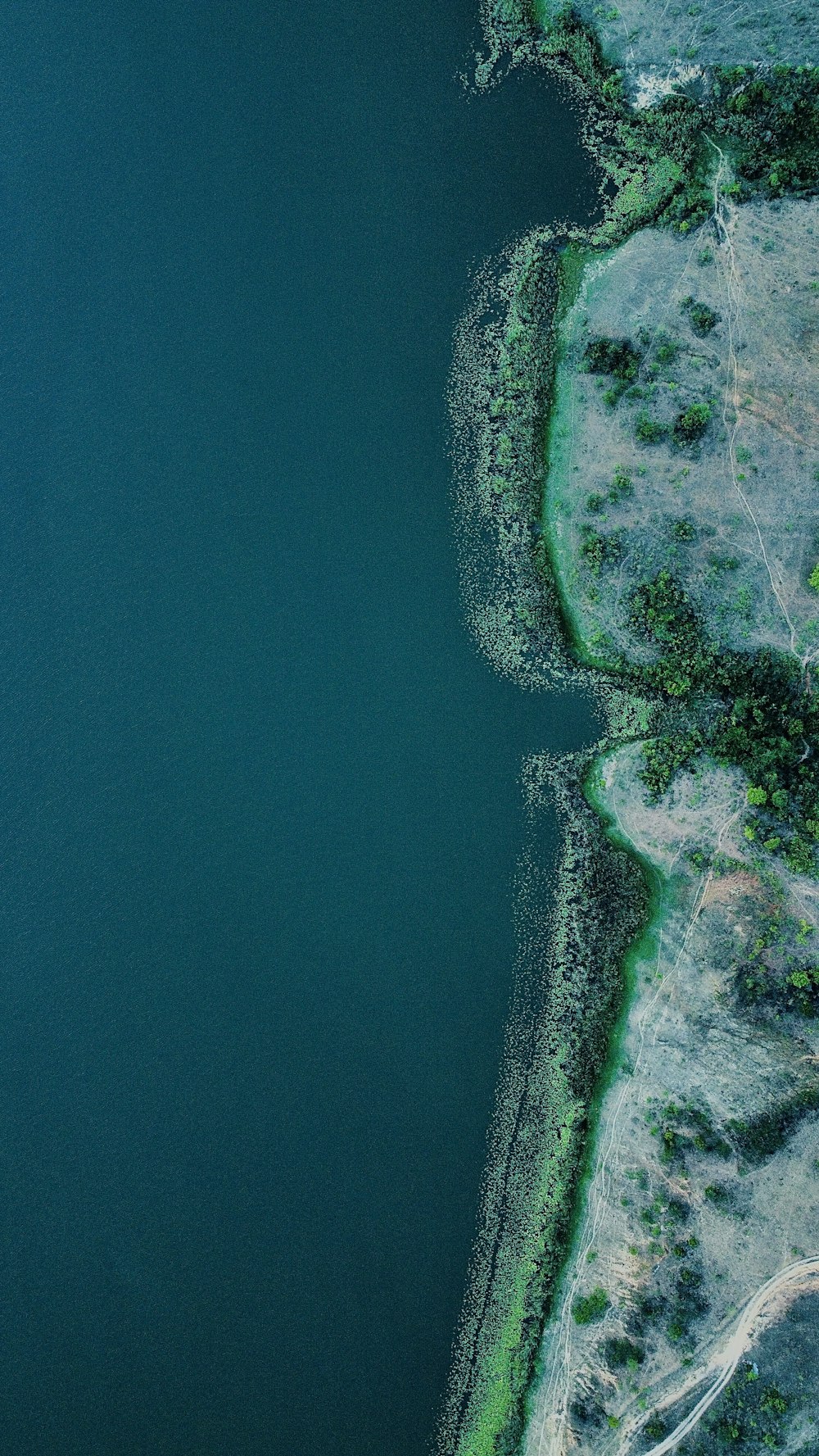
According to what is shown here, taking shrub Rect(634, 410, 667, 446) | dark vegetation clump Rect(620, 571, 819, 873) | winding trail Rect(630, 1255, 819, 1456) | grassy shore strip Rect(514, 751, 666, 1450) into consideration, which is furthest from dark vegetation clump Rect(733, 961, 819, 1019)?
shrub Rect(634, 410, 667, 446)

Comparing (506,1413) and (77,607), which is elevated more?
(77,607)

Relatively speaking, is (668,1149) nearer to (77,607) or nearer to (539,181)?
(77,607)

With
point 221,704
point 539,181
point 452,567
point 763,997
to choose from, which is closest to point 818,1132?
point 763,997

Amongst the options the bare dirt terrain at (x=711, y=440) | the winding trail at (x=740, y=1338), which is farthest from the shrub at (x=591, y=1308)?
the bare dirt terrain at (x=711, y=440)

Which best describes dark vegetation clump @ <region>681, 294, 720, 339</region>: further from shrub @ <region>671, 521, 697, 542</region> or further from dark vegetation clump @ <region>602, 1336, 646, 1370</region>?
dark vegetation clump @ <region>602, 1336, 646, 1370</region>

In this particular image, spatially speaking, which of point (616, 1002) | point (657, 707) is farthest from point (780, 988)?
point (657, 707)

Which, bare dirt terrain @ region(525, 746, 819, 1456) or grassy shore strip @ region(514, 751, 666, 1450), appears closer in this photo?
bare dirt terrain @ region(525, 746, 819, 1456)

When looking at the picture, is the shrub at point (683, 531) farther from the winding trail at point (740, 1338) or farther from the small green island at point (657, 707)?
the winding trail at point (740, 1338)
